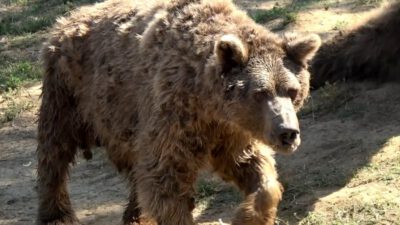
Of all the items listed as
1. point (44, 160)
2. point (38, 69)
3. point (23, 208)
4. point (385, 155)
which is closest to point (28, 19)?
point (38, 69)

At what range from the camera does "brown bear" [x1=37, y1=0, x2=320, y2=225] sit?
211 inches

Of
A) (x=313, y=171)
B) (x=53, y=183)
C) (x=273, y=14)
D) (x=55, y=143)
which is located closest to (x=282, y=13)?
(x=273, y=14)

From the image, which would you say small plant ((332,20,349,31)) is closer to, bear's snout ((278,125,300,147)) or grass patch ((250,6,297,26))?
grass patch ((250,6,297,26))

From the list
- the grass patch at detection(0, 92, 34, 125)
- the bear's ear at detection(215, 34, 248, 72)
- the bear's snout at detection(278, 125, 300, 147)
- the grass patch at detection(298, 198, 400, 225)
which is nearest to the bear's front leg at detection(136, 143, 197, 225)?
the bear's ear at detection(215, 34, 248, 72)

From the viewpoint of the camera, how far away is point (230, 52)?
536cm

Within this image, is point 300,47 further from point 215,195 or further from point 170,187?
point 215,195

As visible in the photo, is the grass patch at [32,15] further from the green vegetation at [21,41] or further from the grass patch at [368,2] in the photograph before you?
the grass patch at [368,2]

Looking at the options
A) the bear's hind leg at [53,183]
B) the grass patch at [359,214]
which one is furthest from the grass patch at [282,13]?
the grass patch at [359,214]

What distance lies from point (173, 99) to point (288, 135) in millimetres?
989

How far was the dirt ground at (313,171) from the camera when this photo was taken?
6.83m

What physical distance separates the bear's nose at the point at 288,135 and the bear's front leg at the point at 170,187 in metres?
0.88

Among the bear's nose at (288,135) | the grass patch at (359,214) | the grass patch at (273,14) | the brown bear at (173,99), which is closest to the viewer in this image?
the bear's nose at (288,135)

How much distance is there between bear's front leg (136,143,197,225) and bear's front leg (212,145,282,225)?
35 centimetres

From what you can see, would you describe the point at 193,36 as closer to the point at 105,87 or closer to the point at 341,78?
the point at 105,87
